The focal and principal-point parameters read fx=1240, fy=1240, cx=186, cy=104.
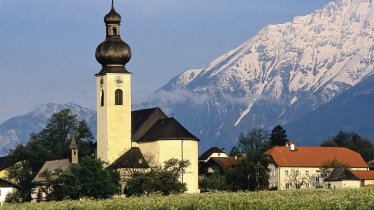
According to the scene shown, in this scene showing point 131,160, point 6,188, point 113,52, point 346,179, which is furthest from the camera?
point 346,179

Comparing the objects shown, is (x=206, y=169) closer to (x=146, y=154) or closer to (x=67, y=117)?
(x=67, y=117)

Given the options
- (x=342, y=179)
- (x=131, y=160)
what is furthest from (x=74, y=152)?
(x=342, y=179)

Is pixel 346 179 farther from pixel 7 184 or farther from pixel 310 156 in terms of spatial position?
pixel 7 184

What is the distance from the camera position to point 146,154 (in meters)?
110

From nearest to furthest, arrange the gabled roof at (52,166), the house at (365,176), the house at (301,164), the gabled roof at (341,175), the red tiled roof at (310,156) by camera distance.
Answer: the gabled roof at (52,166)
the gabled roof at (341,175)
the house at (365,176)
the house at (301,164)
the red tiled roof at (310,156)

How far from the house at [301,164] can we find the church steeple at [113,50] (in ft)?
105

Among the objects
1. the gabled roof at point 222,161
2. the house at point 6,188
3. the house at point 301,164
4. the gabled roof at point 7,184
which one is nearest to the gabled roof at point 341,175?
the house at point 301,164

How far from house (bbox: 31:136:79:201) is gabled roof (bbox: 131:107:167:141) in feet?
19.1

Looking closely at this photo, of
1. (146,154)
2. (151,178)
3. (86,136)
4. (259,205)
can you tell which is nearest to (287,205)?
(259,205)

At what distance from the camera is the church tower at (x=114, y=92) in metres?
110

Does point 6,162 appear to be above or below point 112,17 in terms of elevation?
below

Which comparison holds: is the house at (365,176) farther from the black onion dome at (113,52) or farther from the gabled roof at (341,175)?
the black onion dome at (113,52)

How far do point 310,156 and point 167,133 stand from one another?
1491 inches

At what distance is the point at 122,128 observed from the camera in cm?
11044
